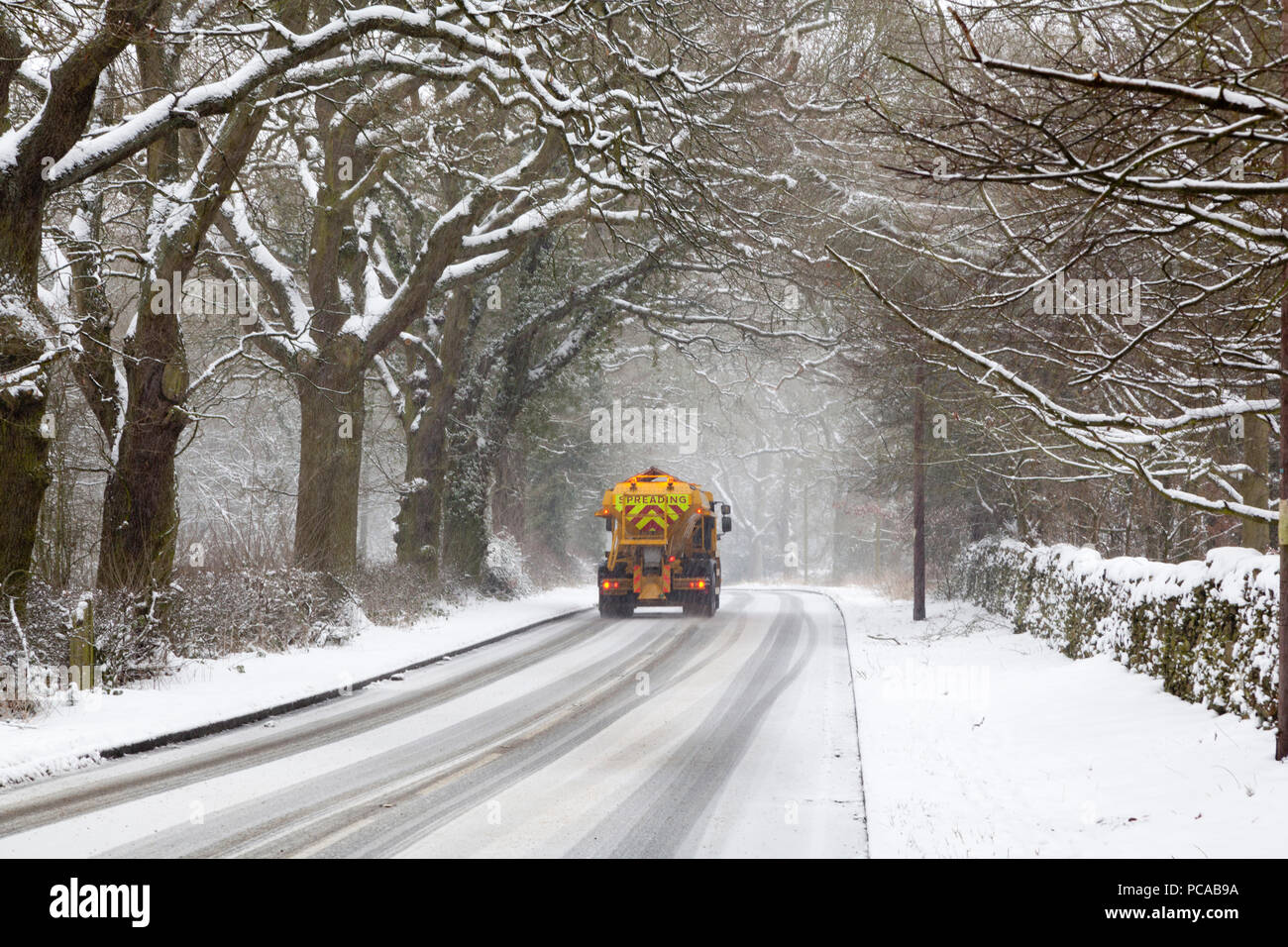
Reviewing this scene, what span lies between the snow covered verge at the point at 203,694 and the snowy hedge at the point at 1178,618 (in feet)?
30.0

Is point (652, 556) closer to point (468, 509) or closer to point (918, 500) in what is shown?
point (468, 509)

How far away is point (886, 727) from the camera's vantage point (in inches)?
427

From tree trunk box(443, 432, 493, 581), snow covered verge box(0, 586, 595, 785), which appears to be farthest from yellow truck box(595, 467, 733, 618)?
snow covered verge box(0, 586, 595, 785)

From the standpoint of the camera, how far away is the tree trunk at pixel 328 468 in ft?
59.7

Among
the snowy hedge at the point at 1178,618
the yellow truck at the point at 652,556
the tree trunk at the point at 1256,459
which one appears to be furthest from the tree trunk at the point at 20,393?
the yellow truck at the point at 652,556

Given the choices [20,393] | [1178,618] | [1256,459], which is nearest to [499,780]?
[1178,618]

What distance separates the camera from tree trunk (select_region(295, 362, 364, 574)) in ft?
59.7

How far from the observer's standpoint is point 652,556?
997 inches

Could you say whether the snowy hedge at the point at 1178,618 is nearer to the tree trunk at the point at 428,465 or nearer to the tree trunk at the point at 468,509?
the tree trunk at the point at 428,465

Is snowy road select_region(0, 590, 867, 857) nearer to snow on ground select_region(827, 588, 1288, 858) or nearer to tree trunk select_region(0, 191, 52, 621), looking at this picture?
snow on ground select_region(827, 588, 1288, 858)

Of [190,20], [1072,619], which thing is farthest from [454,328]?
[1072,619]

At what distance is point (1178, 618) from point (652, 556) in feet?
53.5
